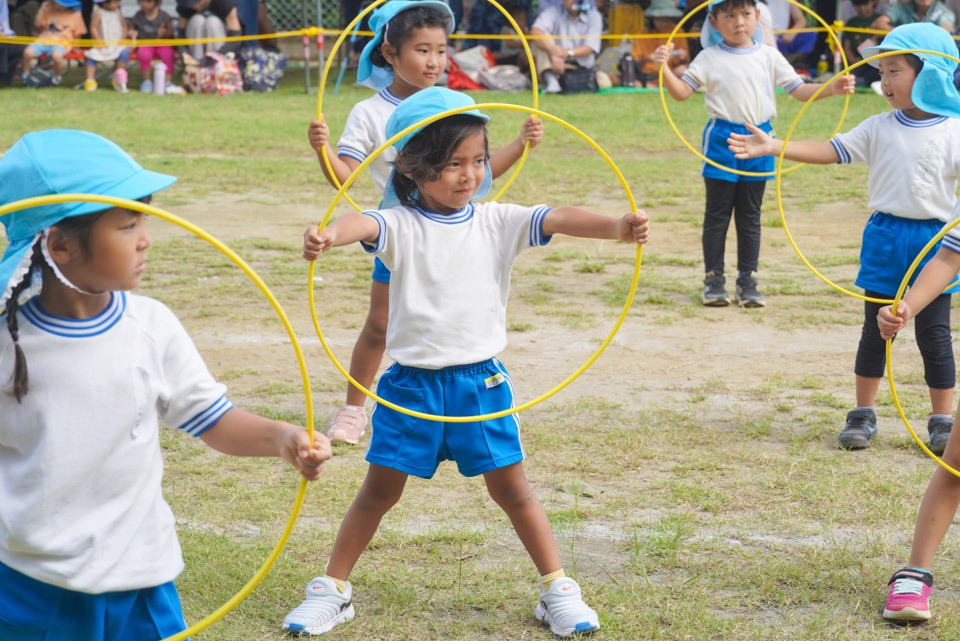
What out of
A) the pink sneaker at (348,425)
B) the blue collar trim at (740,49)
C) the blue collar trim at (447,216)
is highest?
the blue collar trim at (740,49)

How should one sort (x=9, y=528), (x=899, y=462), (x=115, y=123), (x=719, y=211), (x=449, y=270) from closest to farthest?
(x=9, y=528) < (x=449, y=270) < (x=899, y=462) < (x=719, y=211) < (x=115, y=123)

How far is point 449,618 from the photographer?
3.21 metres

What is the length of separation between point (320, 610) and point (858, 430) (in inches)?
98.6

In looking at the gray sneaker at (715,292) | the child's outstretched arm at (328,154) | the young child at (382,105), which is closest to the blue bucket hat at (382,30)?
the young child at (382,105)

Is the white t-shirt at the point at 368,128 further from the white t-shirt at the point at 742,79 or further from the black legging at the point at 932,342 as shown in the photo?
the white t-shirt at the point at 742,79

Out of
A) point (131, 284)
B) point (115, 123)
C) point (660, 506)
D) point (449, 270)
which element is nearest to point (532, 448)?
point (660, 506)

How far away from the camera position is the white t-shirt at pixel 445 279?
306 centimetres

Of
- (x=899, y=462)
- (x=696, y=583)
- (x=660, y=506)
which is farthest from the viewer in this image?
(x=899, y=462)

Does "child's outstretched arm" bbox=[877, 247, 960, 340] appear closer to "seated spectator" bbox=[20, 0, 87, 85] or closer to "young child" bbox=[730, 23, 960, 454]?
"young child" bbox=[730, 23, 960, 454]

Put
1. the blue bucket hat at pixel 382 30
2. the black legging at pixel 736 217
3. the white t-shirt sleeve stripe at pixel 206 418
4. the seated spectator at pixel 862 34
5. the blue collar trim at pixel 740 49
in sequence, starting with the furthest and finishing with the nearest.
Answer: the seated spectator at pixel 862 34
the black legging at pixel 736 217
the blue collar trim at pixel 740 49
the blue bucket hat at pixel 382 30
the white t-shirt sleeve stripe at pixel 206 418

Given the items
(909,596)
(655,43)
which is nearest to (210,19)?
(655,43)

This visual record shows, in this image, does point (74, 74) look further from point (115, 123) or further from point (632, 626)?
point (632, 626)

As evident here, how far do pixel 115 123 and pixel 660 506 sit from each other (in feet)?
35.5

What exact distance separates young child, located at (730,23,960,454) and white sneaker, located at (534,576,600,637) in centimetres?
187
